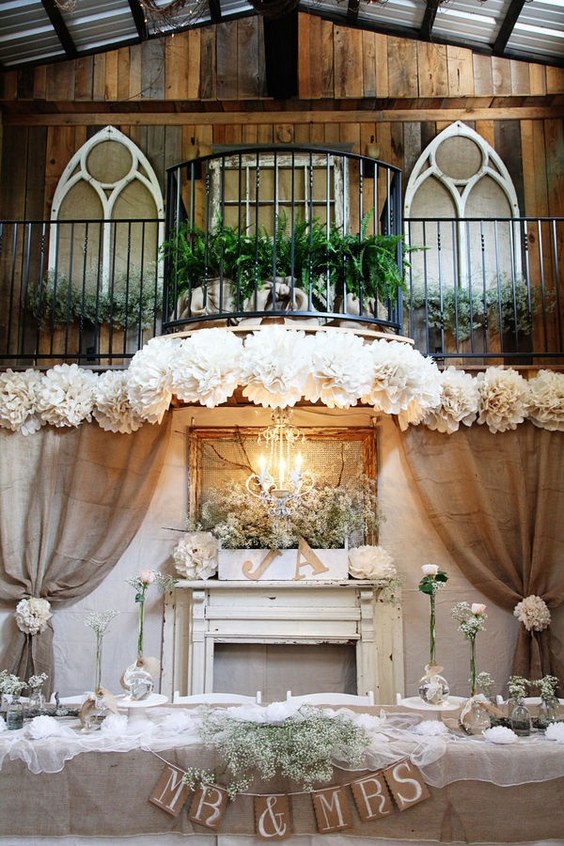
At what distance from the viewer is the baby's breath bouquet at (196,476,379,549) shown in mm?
5273

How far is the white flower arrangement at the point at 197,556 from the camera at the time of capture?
5.23 metres

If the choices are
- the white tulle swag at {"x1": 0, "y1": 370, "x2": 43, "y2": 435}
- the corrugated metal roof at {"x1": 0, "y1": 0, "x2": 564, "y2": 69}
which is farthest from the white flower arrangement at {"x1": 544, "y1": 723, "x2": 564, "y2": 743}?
the corrugated metal roof at {"x1": 0, "y1": 0, "x2": 564, "y2": 69}

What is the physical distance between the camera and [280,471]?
5184mm

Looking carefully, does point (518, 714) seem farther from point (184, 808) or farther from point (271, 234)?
point (271, 234)

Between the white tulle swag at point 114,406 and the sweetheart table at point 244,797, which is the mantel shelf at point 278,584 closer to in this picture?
the white tulle swag at point 114,406

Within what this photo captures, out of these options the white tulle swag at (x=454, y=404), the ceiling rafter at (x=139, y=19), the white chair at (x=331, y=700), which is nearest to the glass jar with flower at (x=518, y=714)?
the white chair at (x=331, y=700)

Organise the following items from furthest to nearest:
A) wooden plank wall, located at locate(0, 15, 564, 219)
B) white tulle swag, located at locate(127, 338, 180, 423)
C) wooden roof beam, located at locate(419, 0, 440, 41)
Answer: wooden plank wall, located at locate(0, 15, 564, 219), wooden roof beam, located at locate(419, 0, 440, 41), white tulle swag, located at locate(127, 338, 180, 423)

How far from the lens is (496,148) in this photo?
6.95 meters

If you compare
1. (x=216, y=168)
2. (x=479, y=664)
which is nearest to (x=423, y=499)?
(x=479, y=664)

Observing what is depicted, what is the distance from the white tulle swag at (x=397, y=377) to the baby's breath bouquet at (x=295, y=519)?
105 centimetres

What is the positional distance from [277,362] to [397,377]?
0.65 meters

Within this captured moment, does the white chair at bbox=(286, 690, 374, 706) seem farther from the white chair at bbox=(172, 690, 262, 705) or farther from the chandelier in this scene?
the chandelier

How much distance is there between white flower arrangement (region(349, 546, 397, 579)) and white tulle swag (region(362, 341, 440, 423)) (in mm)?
1118

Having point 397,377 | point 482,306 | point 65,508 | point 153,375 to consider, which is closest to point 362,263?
point 397,377
